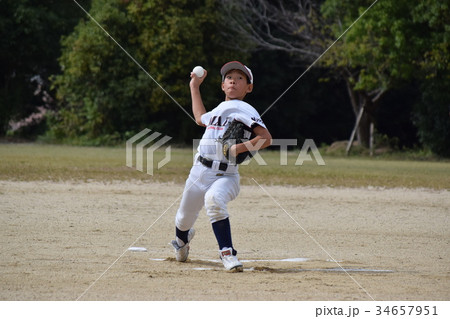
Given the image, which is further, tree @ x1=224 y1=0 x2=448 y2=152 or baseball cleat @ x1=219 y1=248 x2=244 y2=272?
tree @ x1=224 y1=0 x2=448 y2=152

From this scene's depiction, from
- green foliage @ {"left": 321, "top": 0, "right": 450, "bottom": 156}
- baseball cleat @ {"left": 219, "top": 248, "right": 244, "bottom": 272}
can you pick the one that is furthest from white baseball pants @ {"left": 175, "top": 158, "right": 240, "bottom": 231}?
green foliage @ {"left": 321, "top": 0, "right": 450, "bottom": 156}

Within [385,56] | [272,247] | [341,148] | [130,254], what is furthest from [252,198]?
[341,148]

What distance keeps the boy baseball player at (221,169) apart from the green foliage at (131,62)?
71.9ft

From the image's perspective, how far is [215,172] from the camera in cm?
638

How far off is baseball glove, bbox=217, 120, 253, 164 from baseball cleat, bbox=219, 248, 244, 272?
78 cm

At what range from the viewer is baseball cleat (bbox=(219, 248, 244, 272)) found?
6.20 m

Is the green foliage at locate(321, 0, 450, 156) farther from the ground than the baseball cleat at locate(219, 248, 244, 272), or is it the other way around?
the green foliage at locate(321, 0, 450, 156)

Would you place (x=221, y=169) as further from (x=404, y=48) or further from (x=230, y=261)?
(x=404, y=48)

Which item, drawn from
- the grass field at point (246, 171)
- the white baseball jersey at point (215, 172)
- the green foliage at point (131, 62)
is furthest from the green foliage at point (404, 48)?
the white baseball jersey at point (215, 172)

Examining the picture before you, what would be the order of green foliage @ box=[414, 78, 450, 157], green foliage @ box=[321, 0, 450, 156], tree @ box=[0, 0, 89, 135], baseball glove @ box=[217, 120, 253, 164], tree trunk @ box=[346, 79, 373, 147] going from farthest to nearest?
tree @ box=[0, 0, 89, 135] → tree trunk @ box=[346, 79, 373, 147] → green foliage @ box=[414, 78, 450, 157] → green foliage @ box=[321, 0, 450, 156] → baseball glove @ box=[217, 120, 253, 164]

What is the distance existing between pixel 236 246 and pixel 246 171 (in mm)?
11054

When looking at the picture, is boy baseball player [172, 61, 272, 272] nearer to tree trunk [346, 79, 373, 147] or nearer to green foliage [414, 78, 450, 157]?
green foliage [414, 78, 450, 157]

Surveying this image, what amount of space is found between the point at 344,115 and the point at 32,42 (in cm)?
1620

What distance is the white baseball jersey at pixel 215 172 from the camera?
246 inches
